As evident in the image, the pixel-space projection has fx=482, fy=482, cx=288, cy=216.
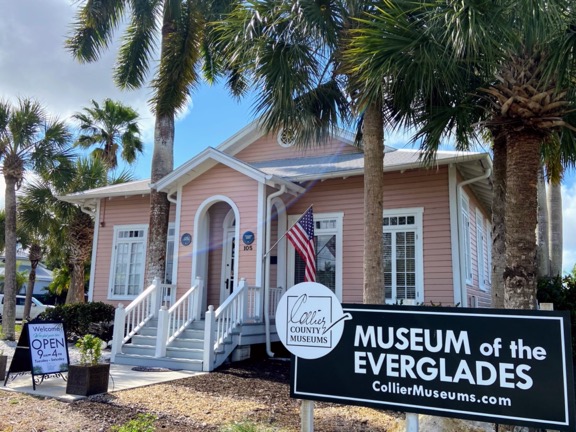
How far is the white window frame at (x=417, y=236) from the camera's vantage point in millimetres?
10742

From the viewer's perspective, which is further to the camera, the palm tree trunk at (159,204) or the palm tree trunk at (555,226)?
the palm tree trunk at (555,226)

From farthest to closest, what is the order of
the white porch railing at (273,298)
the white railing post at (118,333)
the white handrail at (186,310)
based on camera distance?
1. the white porch railing at (273,298)
2. the white handrail at (186,310)
3. the white railing post at (118,333)

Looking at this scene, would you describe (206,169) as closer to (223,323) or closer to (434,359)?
(223,323)

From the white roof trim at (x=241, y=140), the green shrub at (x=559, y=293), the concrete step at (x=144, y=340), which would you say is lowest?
the concrete step at (x=144, y=340)

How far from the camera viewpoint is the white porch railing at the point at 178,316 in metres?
→ 9.85

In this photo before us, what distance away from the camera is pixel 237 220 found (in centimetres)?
1141

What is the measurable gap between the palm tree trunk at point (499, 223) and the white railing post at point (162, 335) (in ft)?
20.8

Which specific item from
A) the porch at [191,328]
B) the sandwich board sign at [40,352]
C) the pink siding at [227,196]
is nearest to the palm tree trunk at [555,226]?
the porch at [191,328]

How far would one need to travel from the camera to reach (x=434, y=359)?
131 inches

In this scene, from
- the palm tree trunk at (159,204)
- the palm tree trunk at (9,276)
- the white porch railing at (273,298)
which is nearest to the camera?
the white porch railing at (273,298)

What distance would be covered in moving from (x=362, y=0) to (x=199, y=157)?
5.65 meters

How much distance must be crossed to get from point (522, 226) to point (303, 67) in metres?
4.65

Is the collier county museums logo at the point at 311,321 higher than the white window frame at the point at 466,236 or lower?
lower

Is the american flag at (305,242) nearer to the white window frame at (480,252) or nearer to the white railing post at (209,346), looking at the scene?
the white railing post at (209,346)
